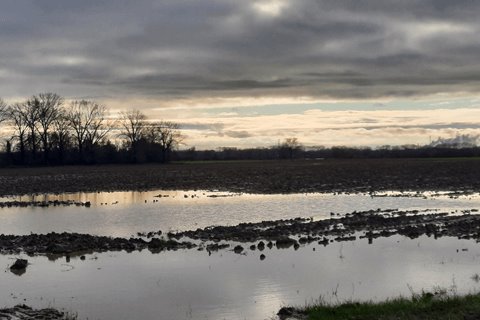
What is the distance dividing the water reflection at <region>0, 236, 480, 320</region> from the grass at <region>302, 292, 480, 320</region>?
4.09 feet

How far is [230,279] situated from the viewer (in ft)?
45.5

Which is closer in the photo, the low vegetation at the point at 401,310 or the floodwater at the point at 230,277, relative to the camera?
the low vegetation at the point at 401,310

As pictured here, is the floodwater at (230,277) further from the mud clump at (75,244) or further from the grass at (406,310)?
the grass at (406,310)

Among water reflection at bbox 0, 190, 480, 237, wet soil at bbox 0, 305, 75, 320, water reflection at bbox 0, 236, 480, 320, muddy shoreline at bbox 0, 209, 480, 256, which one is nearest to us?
wet soil at bbox 0, 305, 75, 320

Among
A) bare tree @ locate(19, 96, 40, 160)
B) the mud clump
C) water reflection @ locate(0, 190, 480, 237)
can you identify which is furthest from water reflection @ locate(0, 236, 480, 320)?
bare tree @ locate(19, 96, 40, 160)

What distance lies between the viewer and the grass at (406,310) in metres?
9.47

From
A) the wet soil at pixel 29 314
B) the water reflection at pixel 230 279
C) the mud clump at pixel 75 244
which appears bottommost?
the water reflection at pixel 230 279

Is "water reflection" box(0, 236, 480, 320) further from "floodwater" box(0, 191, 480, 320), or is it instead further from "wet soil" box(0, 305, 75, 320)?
"wet soil" box(0, 305, 75, 320)

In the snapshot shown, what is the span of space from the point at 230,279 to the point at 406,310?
16.7ft

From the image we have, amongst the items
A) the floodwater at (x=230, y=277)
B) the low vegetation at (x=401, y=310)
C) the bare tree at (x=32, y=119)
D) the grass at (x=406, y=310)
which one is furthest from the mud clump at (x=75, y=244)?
the bare tree at (x=32, y=119)

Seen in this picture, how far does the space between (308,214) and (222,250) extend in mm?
9742

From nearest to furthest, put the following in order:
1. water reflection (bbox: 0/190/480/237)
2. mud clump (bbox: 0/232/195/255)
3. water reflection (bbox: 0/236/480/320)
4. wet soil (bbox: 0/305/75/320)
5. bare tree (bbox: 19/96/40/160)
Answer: wet soil (bbox: 0/305/75/320) → water reflection (bbox: 0/236/480/320) → mud clump (bbox: 0/232/195/255) → water reflection (bbox: 0/190/480/237) → bare tree (bbox: 19/96/40/160)

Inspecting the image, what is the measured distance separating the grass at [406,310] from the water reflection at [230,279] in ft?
4.09

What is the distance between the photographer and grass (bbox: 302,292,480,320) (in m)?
9.47
